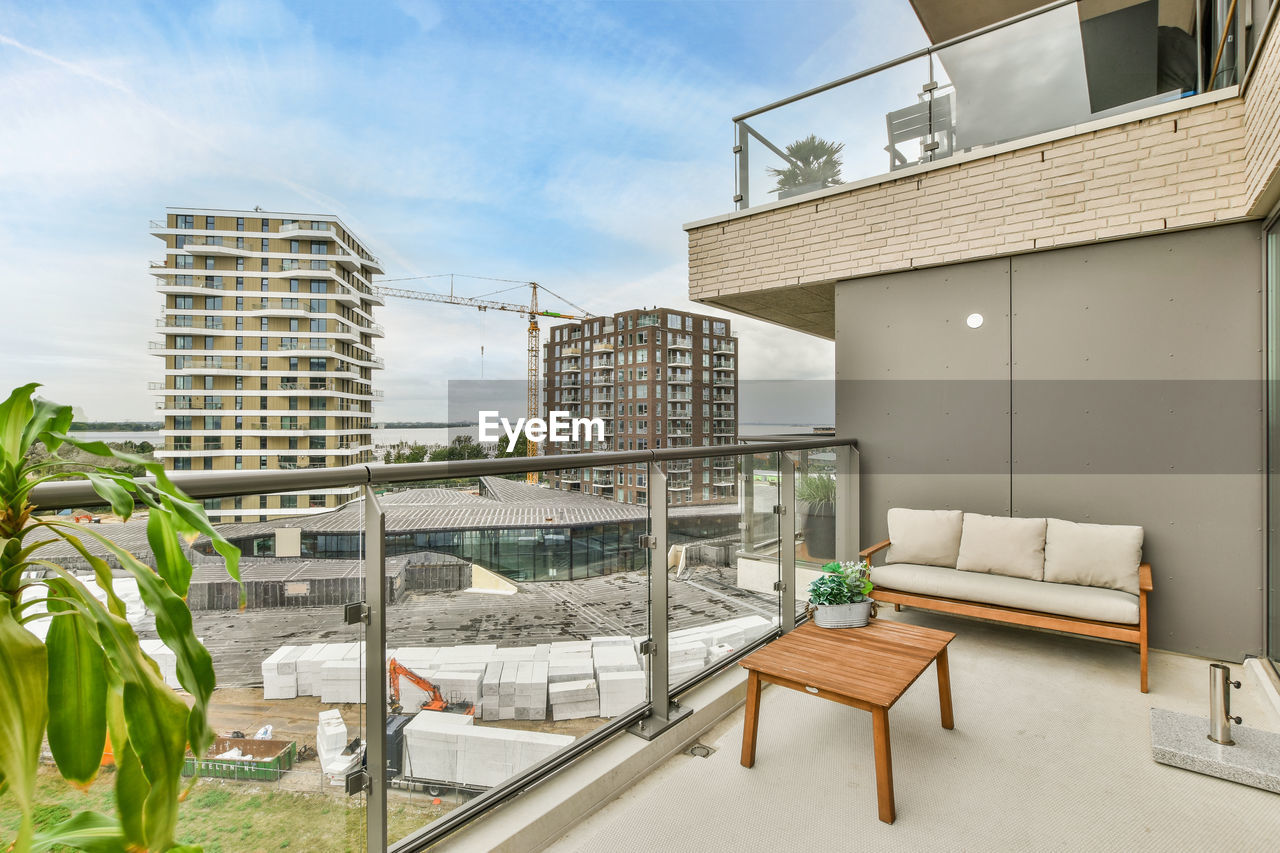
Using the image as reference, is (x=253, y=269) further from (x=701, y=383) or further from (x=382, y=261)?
(x=701, y=383)

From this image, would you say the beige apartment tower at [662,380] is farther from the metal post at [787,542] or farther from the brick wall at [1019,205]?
the metal post at [787,542]

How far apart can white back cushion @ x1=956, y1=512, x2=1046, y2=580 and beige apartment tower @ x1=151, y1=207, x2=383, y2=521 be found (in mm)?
34292

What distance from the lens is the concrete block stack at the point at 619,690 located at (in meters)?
2.27

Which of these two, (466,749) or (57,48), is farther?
(57,48)

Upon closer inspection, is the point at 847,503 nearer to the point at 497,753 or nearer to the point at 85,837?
the point at 497,753

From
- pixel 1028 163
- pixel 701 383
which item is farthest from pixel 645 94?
pixel 1028 163

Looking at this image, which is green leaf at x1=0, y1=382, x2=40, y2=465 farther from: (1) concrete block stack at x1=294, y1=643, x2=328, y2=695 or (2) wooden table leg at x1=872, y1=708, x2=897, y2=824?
(2) wooden table leg at x1=872, y1=708, x2=897, y2=824

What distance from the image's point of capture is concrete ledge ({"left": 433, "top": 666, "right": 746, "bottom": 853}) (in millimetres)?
1782

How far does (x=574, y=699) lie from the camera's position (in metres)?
2.13

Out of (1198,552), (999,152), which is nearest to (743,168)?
(999,152)

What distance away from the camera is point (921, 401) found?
4.59m

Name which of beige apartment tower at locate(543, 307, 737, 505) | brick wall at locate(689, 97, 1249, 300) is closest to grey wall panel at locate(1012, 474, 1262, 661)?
brick wall at locate(689, 97, 1249, 300)

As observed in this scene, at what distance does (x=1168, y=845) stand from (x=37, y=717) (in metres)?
2.83

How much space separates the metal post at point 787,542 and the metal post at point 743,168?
3025 millimetres
